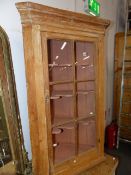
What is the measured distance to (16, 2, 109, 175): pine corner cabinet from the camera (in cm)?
108

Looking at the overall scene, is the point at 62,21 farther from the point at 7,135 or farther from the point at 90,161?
the point at 90,161

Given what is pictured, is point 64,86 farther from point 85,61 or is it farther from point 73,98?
point 85,61

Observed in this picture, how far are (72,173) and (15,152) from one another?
0.51 metres

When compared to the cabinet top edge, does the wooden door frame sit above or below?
below

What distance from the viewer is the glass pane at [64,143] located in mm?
1362

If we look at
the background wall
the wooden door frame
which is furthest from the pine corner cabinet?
the background wall

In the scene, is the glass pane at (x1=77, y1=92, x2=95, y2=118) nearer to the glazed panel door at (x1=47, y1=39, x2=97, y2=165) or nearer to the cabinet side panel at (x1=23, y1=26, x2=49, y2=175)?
the glazed panel door at (x1=47, y1=39, x2=97, y2=165)

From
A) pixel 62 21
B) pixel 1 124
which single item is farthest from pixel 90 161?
pixel 62 21

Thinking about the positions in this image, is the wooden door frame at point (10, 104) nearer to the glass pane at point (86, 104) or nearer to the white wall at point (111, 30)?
the glass pane at point (86, 104)

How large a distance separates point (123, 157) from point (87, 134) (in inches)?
44.4

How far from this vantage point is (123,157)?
2.38 meters

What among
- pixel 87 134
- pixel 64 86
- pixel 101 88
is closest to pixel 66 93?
pixel 64 86

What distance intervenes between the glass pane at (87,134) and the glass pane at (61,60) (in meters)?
0.46

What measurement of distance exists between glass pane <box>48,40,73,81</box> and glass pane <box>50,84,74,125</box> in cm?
9
